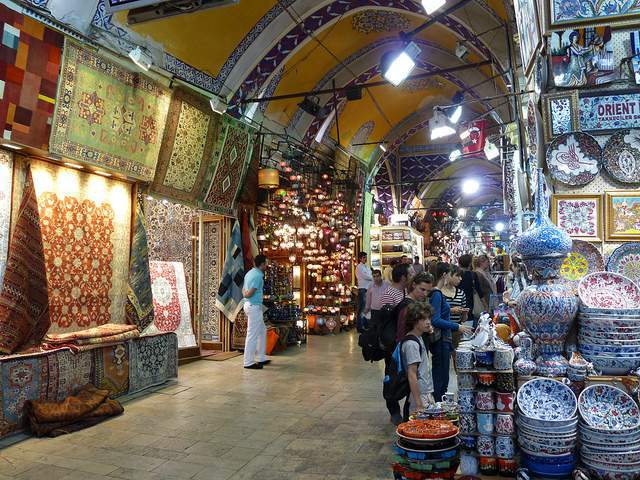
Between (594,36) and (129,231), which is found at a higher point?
(594,36)

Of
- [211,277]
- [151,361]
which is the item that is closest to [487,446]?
[151,361]

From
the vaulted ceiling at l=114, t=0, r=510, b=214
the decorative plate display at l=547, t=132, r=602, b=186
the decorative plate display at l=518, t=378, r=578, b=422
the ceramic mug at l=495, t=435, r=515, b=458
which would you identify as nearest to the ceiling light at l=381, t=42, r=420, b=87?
the vaulted ceiling at l=114, t=0, r=510, b=214

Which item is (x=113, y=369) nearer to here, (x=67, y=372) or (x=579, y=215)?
(x=67, y=372)

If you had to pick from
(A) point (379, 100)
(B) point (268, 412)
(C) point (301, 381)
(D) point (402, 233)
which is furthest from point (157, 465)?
(D) point (402, 233)

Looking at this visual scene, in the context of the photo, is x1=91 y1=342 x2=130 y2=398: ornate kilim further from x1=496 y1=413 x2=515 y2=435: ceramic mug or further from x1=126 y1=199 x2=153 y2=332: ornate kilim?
x1=496 y1=413 x2=515 y2=435: ceramic mug

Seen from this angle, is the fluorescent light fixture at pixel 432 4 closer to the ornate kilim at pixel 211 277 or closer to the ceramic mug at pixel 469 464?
the ornate kilim at pixel 211 277

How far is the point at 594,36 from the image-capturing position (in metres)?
3.10

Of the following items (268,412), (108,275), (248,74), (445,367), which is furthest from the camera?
(248,74)

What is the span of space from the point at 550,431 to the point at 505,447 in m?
0.22

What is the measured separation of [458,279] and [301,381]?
223cm

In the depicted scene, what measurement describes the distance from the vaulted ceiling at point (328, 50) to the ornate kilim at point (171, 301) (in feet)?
8.87

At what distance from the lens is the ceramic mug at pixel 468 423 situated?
7.60 feet

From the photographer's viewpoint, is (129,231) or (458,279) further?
(129,231)

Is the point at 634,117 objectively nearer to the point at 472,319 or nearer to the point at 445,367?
the point at 445,367
